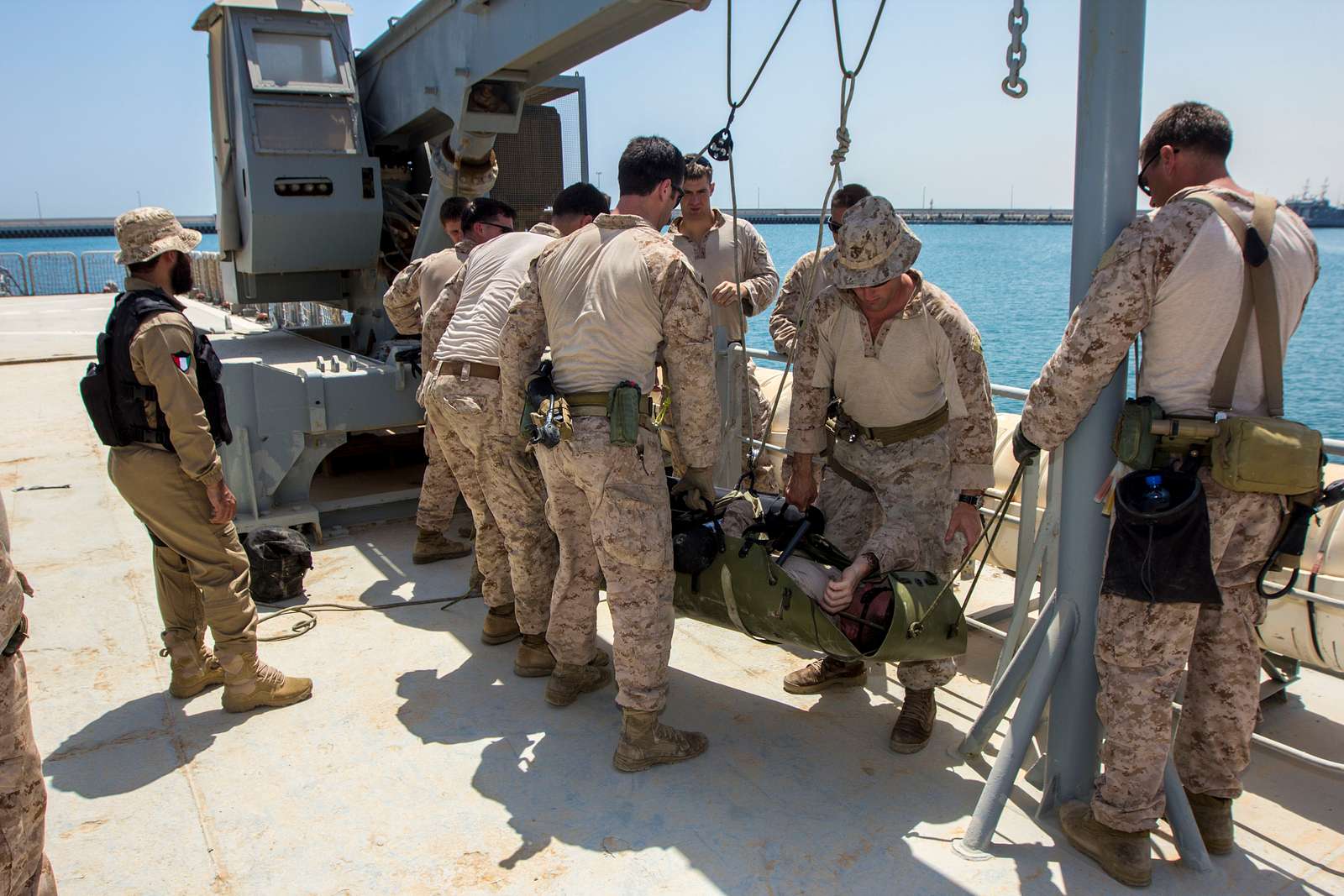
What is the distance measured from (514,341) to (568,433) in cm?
48

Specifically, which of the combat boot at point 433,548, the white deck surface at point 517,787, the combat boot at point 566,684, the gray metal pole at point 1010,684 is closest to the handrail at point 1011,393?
the gray metal pole at point 1010,684

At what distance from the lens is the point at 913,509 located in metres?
3.43

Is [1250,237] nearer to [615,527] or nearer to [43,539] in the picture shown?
[615,527]

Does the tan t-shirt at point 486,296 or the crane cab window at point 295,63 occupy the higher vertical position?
the crane cab window at point 295,63

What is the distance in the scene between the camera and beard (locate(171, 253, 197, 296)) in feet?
11.7

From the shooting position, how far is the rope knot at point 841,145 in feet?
11.1

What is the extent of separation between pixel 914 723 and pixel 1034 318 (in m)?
22.5

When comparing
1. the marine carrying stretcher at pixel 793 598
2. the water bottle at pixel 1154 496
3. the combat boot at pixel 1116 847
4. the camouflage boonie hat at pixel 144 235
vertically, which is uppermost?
the camouflage boonie hat at pixel 144 235

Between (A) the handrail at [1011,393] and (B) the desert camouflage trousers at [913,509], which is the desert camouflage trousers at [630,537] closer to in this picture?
(B) the desert camouflage trousers at [913,509]

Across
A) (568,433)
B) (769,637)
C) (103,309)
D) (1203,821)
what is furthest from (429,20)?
(103,309)

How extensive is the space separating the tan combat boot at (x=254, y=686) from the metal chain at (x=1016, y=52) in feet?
10.4

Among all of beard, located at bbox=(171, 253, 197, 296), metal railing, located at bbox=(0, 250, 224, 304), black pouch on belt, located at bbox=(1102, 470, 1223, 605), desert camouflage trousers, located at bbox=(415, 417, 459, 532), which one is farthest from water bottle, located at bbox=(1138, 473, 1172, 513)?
metal railing, located at bbox=(0, 250, 224, 304)

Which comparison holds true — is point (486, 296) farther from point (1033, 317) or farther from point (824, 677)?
point (1033, 317)

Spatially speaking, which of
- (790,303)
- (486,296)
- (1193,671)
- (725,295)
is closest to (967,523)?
(1193,671)
